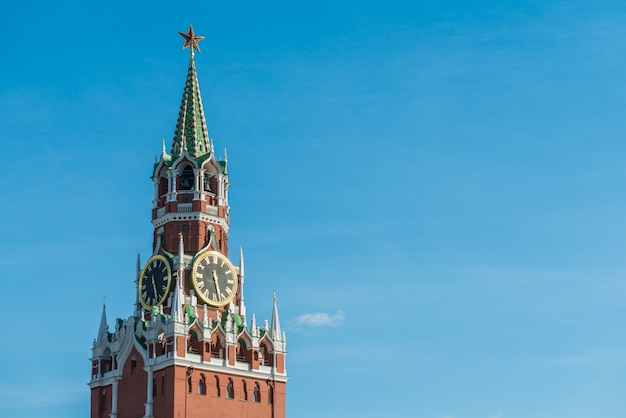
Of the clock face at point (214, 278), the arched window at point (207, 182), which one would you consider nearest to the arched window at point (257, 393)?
the clock face at point (214, 278)

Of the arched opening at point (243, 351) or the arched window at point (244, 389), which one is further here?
the arched opening at point (243, 351)

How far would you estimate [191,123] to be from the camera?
5979 inches

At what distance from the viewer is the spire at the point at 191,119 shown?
15038 cm

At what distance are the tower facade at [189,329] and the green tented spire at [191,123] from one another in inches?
6.1

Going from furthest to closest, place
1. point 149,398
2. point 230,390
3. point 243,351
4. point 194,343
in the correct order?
1. point 243,351
2. point 230,390
3. point 194,343
4. point 149,398

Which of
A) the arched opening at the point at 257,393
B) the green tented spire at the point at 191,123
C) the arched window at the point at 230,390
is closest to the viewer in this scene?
the arched window at the point at 230,390

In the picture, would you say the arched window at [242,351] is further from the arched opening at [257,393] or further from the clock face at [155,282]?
the clock face at [155,282]

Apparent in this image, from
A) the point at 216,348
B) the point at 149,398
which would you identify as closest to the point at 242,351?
the point at 216,348

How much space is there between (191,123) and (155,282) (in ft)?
57.8

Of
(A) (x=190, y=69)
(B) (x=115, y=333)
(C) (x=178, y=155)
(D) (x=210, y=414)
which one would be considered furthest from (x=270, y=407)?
(A) (x=190, y=69)

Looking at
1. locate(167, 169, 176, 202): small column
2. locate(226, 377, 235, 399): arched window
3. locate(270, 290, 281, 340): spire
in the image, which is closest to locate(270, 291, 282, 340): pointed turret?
locate(270, 290, 281, 340): spire

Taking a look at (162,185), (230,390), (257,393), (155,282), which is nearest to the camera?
(230,390)

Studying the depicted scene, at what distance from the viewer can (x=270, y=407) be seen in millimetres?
142500

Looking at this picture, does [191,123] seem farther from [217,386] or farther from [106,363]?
[217,386]
